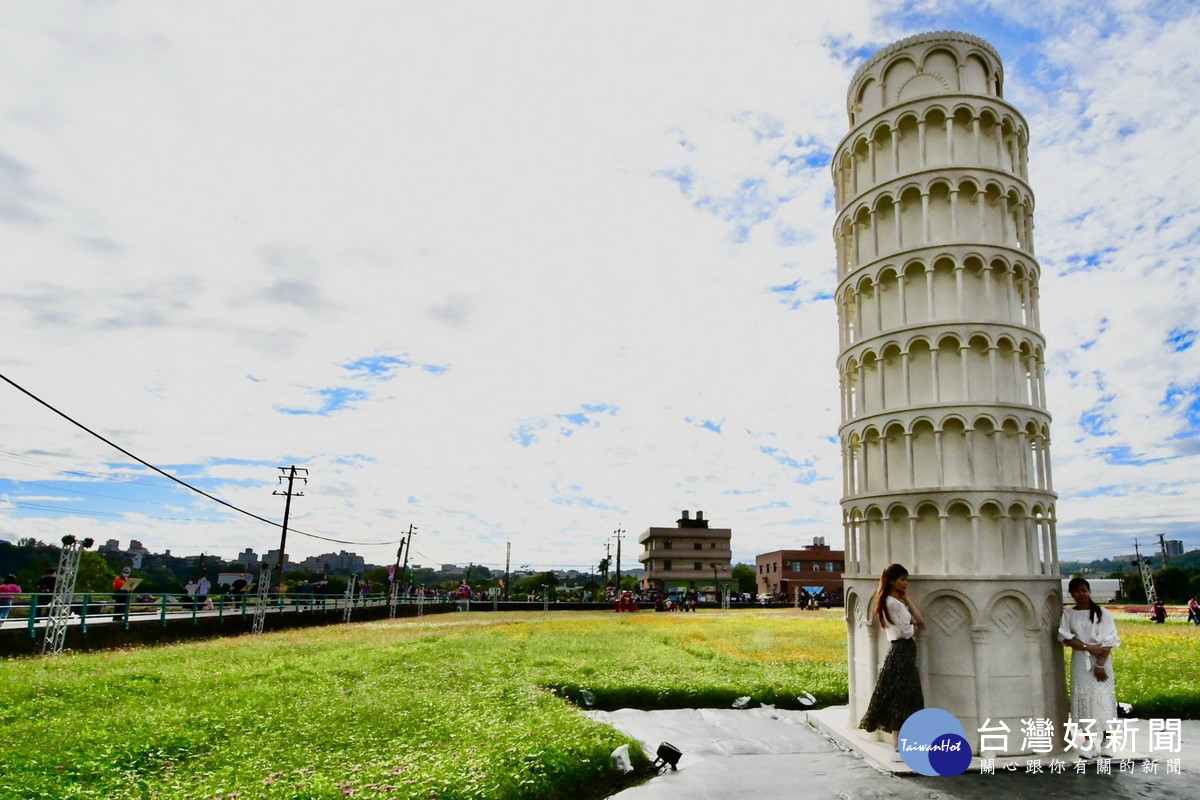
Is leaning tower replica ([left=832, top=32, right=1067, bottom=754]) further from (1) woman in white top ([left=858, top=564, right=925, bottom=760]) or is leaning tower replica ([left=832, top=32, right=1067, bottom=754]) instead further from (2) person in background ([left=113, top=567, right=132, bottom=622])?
(2) person in background ([left=113, top=567, right=132, bottom=622])

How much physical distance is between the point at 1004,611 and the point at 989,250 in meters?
5.04

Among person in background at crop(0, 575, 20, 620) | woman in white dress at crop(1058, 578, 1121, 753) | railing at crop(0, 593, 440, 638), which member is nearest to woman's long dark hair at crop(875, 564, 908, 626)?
woman in white dress at crop(1058, 578, 1121, 753)

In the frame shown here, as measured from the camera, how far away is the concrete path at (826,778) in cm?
800

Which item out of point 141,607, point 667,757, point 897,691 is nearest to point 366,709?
point 667,757

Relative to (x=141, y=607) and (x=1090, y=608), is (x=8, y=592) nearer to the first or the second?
(x=141, y=607)

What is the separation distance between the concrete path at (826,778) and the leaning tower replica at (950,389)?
44.3 inches

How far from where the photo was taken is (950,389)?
10.8 metres

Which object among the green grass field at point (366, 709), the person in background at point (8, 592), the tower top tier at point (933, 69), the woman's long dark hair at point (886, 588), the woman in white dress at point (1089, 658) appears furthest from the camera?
the person in background at point (8, 592)

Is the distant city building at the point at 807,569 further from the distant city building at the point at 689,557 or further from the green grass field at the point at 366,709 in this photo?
the green grass field at the point at 366,709

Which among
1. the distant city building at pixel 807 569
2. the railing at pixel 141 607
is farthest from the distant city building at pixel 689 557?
the railing at pixel 141 607

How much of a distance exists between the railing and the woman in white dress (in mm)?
22296

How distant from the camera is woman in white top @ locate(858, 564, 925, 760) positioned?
9.48 meters

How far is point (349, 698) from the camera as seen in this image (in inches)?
497

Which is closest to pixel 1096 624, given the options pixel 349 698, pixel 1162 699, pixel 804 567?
pixel 1162 699
